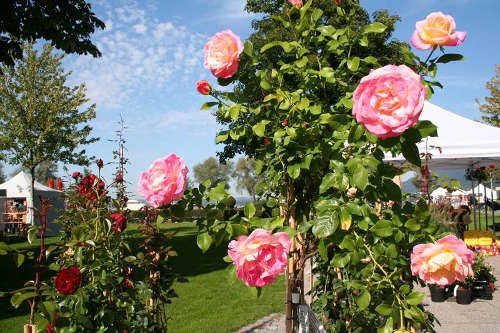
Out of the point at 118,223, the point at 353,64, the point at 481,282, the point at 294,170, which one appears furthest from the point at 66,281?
the point at 481,282

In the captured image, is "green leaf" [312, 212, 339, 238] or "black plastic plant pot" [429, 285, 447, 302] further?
"black plastic plant pot" [429, 285, 447, 302]

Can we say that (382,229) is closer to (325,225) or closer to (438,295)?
(325,225)

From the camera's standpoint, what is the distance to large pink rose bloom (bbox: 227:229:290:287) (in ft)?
3.25

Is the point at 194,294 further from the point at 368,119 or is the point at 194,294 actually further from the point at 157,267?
the point at 368,119

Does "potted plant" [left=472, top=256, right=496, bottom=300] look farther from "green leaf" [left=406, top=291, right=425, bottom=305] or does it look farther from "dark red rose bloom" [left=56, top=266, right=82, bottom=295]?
"dark red rose bloom" [left=56, top=266, right=82, bottom=295]

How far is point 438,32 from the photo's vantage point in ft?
3.81

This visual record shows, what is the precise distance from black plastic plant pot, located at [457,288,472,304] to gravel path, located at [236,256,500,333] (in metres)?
0.07

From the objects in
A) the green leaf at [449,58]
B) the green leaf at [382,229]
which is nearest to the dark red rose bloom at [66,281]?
the green leaf at [382,229]

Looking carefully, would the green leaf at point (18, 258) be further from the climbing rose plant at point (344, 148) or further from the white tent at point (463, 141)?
the white tent at point (463, 141)

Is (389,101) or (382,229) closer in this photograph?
(389,101)

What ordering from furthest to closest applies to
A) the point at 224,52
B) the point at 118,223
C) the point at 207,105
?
the point at 118,223 < the point at 207,105 < the point at 224,52

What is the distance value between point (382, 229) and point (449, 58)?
22.3 inches

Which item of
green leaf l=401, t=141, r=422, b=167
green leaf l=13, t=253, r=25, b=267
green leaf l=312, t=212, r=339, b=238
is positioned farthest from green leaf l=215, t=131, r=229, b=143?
green leaf l=13, t=253, r=25, b=267

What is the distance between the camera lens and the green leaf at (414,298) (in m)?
1.15
